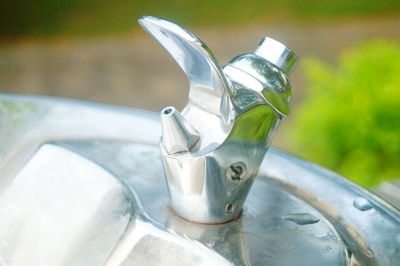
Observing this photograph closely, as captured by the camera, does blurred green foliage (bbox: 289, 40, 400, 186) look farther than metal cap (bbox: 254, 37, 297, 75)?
Yes

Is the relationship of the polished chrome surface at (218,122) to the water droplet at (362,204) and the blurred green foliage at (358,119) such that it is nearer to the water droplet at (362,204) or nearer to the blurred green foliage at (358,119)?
the water droplet at (362,204)

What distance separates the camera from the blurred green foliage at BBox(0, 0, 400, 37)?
3.94m

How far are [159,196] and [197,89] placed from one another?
0.44 ft

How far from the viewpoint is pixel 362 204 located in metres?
0.76

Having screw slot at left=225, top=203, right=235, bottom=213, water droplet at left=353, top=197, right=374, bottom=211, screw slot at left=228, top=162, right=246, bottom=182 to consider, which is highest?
screw slot at left=228, top=162, right=246, bottom=182

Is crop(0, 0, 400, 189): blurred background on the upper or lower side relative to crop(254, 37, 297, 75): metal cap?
lower

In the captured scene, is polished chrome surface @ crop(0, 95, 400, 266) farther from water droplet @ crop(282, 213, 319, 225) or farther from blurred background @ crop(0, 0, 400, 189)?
blurred background @ crop(0, 0, 400, 189)

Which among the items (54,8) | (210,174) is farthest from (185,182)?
(54,8)

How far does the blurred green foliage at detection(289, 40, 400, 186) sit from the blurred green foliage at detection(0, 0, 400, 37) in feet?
7.58

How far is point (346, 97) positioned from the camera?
1.71 meters

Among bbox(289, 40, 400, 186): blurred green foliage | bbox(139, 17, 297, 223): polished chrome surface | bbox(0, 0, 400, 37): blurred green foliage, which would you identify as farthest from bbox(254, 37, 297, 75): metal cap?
bbox(0, 0, 400, 37): blurred green foliage

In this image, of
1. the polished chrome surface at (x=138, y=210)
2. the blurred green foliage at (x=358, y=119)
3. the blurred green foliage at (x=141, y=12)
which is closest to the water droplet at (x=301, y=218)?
the polished chrome surface at (x=138, y=210)

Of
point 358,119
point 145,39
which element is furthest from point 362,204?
point 145,39

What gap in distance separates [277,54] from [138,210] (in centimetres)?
20
